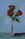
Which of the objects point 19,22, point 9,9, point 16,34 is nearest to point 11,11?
point 9,9

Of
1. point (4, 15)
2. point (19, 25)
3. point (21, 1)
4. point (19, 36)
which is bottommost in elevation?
point (19, 36)

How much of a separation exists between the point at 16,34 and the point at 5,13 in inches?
12.4

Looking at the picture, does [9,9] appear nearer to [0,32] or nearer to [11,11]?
[11,11]

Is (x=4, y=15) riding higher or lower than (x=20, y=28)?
higher

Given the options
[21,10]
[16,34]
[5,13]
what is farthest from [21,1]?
[16,34]

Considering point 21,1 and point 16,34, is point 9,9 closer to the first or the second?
point 21,1

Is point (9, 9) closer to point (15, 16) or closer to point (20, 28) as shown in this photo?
point (15, 16)

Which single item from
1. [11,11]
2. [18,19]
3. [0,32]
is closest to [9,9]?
[11,11]

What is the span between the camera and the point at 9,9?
208 centimetres

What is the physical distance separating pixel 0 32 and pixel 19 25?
0.88ft

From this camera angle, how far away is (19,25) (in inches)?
82.0

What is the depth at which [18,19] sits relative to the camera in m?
2.08

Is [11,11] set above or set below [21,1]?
below

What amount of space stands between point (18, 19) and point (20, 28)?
0.12 m
